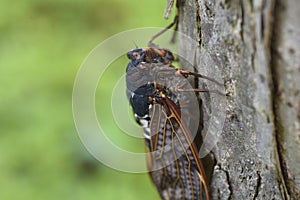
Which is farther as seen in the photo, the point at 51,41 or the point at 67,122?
the point at 51,41

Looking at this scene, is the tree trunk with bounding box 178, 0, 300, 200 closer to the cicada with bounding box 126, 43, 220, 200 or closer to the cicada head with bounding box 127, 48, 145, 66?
the cicada with bounding box 126, 43, 220, 200

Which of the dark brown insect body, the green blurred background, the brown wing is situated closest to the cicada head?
the dark brown insect body

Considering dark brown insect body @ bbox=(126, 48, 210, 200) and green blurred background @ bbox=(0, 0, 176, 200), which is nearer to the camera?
dark brown insect body @ bbox=(126, 48, 210, 200)

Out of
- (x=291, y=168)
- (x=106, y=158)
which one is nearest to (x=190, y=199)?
(x=291, y=168)

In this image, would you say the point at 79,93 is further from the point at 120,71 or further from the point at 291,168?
the point at 291,168

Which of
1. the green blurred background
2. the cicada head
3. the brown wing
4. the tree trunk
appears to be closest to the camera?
the tree trunk

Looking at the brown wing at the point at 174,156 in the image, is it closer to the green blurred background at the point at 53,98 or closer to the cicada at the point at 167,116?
the cicada at the point at 167,116

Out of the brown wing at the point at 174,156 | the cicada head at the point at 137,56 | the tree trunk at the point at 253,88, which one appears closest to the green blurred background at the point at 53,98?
the brown wing at the point at 174,156
